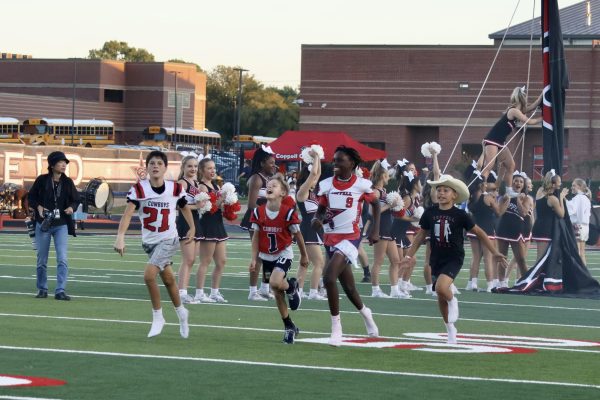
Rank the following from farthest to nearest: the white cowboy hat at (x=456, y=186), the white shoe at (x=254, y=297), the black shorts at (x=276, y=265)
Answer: the white shoe at (x=254, y=297) < the white cowboy hat at (x=456, y=186) < the black shorts at (x=276, y=265)

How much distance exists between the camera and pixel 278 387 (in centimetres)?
980

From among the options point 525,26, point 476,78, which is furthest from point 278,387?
point 525,26

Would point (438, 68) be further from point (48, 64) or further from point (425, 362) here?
point (425, 362)

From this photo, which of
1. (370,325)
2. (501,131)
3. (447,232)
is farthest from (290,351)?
(501,131)

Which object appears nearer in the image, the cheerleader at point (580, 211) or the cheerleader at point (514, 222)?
the cheerleader at point (514, 222)

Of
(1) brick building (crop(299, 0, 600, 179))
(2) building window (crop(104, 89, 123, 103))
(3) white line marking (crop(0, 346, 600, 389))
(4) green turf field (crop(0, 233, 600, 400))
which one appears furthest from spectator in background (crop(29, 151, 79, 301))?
(2) building window (crop(104, 89, 123, 103))

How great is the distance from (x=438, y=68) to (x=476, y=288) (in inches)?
2041

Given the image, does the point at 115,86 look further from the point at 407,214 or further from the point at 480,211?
the point at 407,214

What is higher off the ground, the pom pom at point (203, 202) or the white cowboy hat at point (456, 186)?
the white cowboy hat at point (456, 186)

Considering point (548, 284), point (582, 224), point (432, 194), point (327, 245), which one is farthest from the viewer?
point (582, 224)

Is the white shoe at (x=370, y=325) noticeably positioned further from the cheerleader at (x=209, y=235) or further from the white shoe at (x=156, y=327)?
the cheerleader at (x=209, y=235)

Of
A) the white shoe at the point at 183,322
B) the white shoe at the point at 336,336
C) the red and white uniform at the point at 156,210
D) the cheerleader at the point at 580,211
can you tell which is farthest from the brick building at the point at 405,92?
the white shoe at the point at 336,336

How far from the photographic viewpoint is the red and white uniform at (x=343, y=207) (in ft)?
42.6

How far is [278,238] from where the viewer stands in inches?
523
